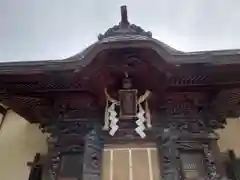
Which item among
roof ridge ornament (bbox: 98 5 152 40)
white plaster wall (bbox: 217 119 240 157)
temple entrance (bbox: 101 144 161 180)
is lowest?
temple entrance (bbox: 101 144 161 180)

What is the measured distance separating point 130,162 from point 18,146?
1435 millimetres

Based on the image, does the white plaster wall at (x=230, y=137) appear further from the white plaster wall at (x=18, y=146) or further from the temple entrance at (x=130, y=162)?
the white plaster wall at (x=18, y=146)

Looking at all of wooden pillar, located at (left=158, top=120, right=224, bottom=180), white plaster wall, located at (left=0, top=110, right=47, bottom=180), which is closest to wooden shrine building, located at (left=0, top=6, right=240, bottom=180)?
wooden pillar, located at (left=158, top=120, right=224, bottom=180)

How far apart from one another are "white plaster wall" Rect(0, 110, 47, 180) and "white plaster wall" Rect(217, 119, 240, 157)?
5.99 feet

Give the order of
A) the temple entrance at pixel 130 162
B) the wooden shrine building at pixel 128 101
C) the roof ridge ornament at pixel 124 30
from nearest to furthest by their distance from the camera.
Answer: the temple entrance at pixel 130 162 → the wooden shrine building at pixel 128 101 → the roof ridge ornament at pixel 124 30

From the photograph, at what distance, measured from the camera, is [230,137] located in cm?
316

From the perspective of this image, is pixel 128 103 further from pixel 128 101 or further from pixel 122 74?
pixel 122 74

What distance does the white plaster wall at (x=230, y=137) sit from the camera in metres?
3.08

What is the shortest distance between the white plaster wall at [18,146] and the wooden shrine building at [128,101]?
34 cm

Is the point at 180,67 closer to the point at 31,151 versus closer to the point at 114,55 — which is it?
the point at 114,55

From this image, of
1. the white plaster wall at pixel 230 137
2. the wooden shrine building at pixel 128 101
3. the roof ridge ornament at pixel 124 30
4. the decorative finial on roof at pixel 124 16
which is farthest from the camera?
the white plaster wall at pixel 230 137

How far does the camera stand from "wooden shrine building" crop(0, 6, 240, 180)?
2.61m

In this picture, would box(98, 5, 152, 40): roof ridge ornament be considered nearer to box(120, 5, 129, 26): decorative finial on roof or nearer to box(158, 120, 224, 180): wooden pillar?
box(120, 5, 129, 26): decorative finial on roof

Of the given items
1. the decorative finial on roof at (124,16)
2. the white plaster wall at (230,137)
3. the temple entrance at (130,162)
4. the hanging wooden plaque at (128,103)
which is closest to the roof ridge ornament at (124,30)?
the decorative finial on roof at (124,16)
